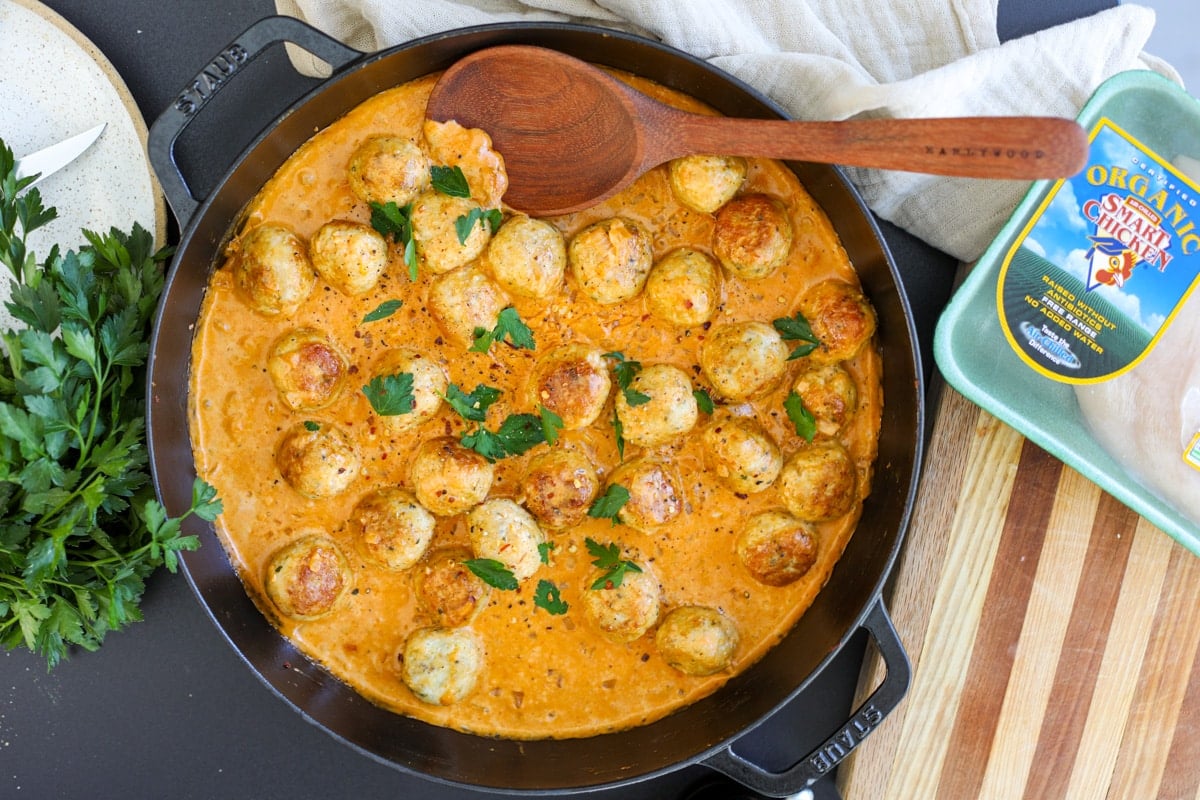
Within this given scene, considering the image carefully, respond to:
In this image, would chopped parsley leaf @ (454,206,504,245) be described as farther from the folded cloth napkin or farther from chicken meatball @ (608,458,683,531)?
chicken meatball @ (608,458,683,531)

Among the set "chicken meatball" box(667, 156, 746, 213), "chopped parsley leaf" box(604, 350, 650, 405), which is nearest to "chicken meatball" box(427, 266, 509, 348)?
"chopped parsley leaf" box(604, 350, 650, 405)

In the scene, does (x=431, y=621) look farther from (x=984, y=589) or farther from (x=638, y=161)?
(x=984, y=589)

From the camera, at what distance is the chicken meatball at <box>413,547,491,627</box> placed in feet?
8.25

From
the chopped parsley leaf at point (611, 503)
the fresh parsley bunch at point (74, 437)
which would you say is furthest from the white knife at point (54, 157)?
the chopped parsley leaf at point (611, 503)

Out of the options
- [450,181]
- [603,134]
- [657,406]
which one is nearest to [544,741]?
[657,406]

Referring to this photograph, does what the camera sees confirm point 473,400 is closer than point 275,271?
No

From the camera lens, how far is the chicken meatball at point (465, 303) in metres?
2.46

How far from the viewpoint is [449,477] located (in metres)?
2.45

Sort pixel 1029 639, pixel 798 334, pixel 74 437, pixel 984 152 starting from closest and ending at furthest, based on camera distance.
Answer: pixel 984 152
pixel 74 437
pixel 798 334
pixel 1029 639

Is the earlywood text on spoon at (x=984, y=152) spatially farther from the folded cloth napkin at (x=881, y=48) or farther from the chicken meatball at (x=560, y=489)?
the chicken meatball at (x=560, y=489)

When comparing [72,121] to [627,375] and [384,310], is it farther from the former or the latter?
[627,375]

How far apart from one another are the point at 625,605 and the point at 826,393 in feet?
2.58

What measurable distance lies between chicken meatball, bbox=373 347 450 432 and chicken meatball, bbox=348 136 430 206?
41 centimetres

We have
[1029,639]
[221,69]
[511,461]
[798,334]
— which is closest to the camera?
[221,69]
